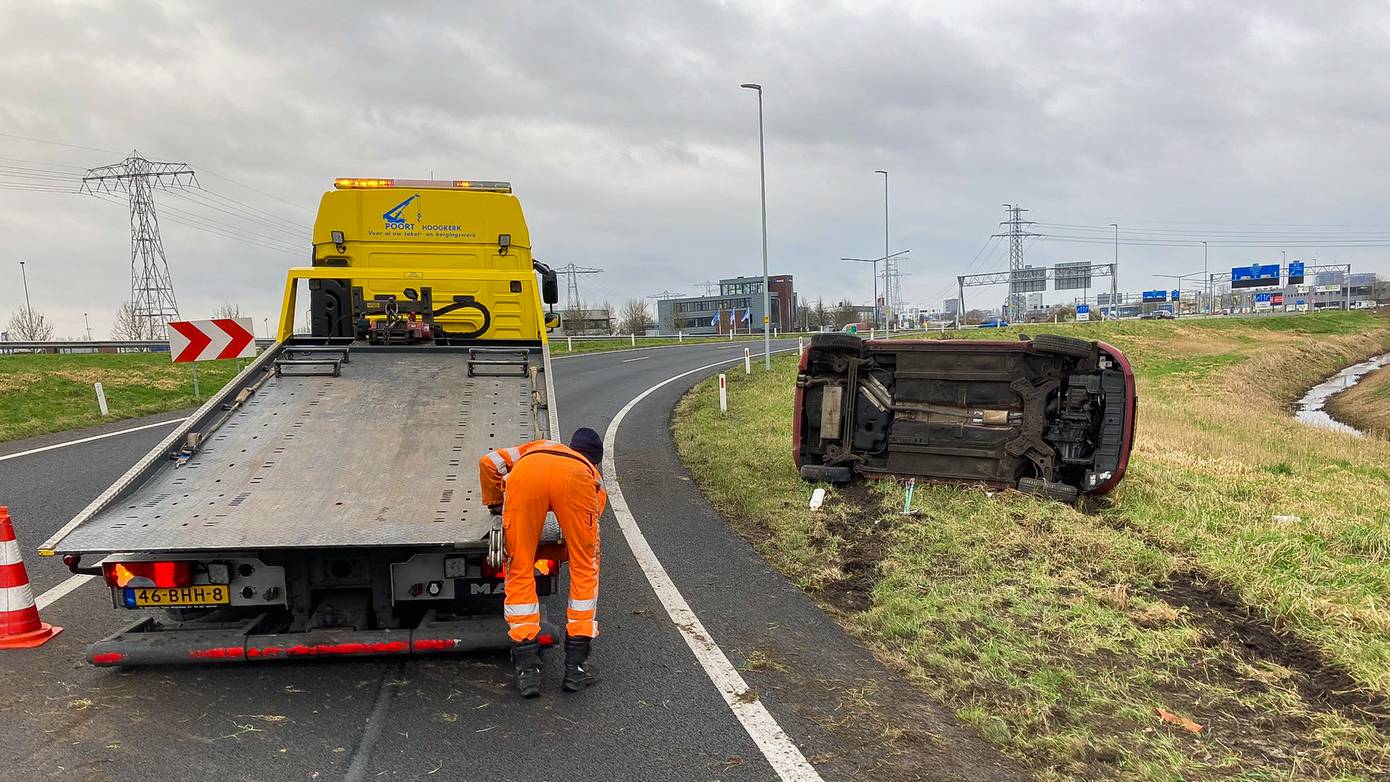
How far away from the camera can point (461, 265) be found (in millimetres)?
7965

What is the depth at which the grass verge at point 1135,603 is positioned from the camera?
348cm

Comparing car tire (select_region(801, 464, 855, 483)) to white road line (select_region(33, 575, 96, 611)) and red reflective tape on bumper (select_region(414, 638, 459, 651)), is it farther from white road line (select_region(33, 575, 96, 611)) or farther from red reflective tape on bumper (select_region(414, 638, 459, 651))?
white road line (select_region(33, 575, 96, 611))

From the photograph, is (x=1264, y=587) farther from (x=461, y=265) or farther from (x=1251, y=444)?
(x=1251, y=444)

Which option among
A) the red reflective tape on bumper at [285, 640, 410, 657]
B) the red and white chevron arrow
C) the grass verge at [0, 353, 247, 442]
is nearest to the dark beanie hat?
the red reflective tape on bumper at [285, 640, 410, 657]

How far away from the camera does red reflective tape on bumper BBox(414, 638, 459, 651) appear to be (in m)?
4.02

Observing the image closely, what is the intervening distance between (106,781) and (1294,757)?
4567mm

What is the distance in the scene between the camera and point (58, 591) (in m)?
5.41

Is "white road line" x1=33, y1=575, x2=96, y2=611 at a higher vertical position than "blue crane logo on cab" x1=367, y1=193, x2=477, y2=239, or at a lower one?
lower

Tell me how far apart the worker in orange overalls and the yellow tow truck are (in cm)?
12

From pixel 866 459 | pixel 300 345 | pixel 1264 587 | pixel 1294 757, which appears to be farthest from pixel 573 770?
pixel 866 459

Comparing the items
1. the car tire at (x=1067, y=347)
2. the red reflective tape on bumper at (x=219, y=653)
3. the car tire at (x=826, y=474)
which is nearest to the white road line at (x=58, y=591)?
the red reflective tape on bumper at (x=219, y=653)

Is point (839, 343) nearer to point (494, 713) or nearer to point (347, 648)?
point (494, 713)

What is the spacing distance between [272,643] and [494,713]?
1.12 m

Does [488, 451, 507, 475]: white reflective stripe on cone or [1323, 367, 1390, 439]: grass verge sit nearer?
[488, 451, 507, 475]: white reflective stripe on cone
